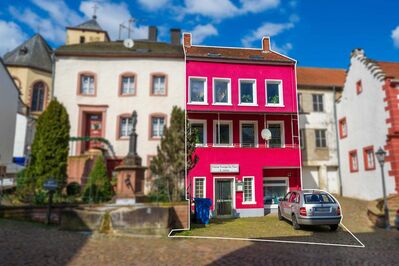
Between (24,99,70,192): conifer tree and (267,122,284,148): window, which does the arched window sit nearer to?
(24,99,70,192): conifer tree

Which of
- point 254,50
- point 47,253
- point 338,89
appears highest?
point 338,89

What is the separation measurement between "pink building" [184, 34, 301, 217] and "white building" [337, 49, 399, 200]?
13.0 meters

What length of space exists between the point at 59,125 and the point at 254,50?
14.7 m

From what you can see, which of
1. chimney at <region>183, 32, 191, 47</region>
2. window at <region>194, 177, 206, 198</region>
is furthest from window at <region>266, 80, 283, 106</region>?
window at <region>194, 177, 206, 198</region>

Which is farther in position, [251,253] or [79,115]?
[79,115]

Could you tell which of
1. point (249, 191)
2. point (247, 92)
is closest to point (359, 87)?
point (249, 191)

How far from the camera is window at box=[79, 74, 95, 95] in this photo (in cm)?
2469

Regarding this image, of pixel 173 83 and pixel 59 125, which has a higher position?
pixel 173 83

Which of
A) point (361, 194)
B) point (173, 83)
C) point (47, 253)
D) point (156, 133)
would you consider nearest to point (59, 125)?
point (156, 133)

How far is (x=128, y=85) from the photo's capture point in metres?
24.9

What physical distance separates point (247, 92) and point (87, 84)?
20.7 metres

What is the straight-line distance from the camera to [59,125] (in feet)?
61.0

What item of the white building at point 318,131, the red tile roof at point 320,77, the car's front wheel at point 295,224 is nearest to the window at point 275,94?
the car's front wheel at point 295,224

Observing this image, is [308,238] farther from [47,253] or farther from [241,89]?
[47,253]
